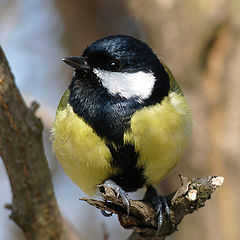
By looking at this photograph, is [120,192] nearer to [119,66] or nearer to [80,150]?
[80,150]

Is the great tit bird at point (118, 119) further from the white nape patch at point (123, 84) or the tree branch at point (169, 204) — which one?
the tree branch at point (169, 204)

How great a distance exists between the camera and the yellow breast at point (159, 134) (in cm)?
200

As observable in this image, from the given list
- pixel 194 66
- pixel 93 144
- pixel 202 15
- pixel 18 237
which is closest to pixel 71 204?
pixel 18 237

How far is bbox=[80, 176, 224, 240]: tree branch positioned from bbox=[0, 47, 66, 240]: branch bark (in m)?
0.49

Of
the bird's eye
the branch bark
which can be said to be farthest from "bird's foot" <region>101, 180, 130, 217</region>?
the bird's eye

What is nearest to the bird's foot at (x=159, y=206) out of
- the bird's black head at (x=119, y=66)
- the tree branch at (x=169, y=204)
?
the tree branch at (x=169, y=204)

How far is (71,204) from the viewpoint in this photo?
14.2 feet

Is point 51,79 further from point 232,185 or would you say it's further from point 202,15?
point 232,185

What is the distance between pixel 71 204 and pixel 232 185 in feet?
5.27

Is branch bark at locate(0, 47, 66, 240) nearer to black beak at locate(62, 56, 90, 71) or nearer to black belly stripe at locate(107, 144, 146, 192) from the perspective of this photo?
black beak at locate(62, 56, 90, 71)

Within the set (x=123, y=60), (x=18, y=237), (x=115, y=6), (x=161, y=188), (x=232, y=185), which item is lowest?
(x=18, y=237)

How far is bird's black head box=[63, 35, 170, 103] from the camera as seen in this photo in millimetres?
2053

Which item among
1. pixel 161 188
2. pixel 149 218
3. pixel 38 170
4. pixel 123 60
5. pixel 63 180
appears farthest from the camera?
pixel 63 180

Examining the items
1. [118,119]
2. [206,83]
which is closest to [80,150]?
[118,119]
